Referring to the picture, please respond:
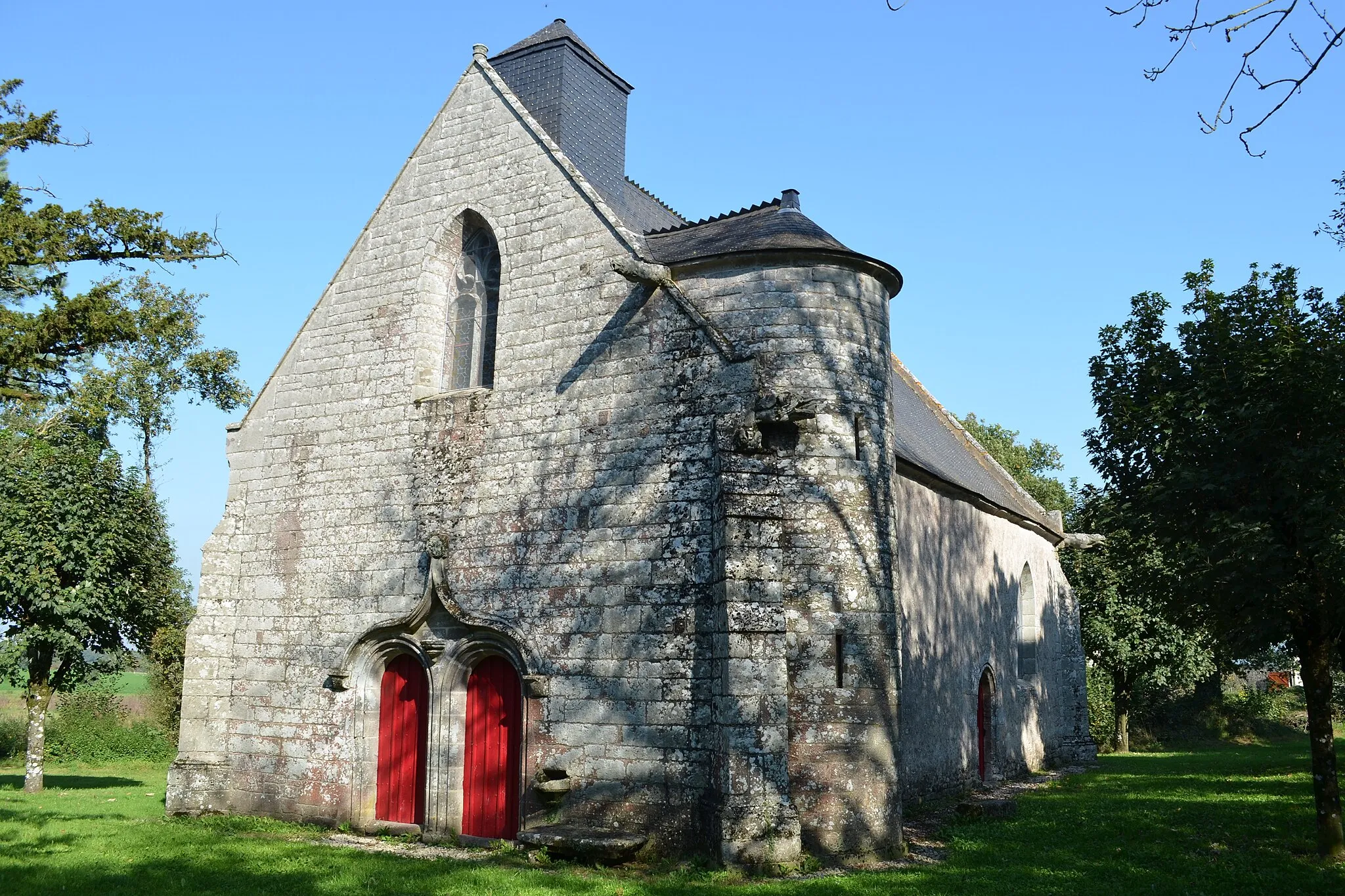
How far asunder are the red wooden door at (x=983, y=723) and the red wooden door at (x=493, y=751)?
27.1 feet

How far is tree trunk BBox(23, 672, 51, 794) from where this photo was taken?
586 inches

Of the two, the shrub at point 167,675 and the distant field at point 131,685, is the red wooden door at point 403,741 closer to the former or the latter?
the shrub at point 167,675

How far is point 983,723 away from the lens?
16016 millimetres

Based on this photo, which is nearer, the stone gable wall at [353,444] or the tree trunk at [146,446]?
the stone gable wall at [353,444]

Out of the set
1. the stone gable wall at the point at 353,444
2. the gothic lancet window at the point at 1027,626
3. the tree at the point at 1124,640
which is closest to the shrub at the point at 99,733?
the stone gable wall at the point at 353,444

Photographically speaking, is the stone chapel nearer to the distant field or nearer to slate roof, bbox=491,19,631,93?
slate roof, bbox=491,19,631,93

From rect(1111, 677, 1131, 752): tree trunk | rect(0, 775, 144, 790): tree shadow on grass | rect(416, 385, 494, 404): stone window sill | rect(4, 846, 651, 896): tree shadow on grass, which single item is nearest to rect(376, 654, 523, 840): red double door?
rect(4, 846, 651, 896): tree shadow on grass

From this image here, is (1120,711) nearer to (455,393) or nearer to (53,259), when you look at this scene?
(455,393)

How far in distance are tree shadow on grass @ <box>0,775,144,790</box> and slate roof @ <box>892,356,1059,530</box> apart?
1432 cm

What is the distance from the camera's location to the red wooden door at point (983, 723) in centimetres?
1549

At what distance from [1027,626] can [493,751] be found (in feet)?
40.2

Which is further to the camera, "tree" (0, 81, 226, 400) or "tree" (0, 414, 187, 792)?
"tree" (0, 414, 187, 792)

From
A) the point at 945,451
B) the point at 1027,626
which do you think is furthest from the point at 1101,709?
the point at 945,451

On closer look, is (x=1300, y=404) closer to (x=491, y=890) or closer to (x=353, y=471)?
(x=491, y=890)
